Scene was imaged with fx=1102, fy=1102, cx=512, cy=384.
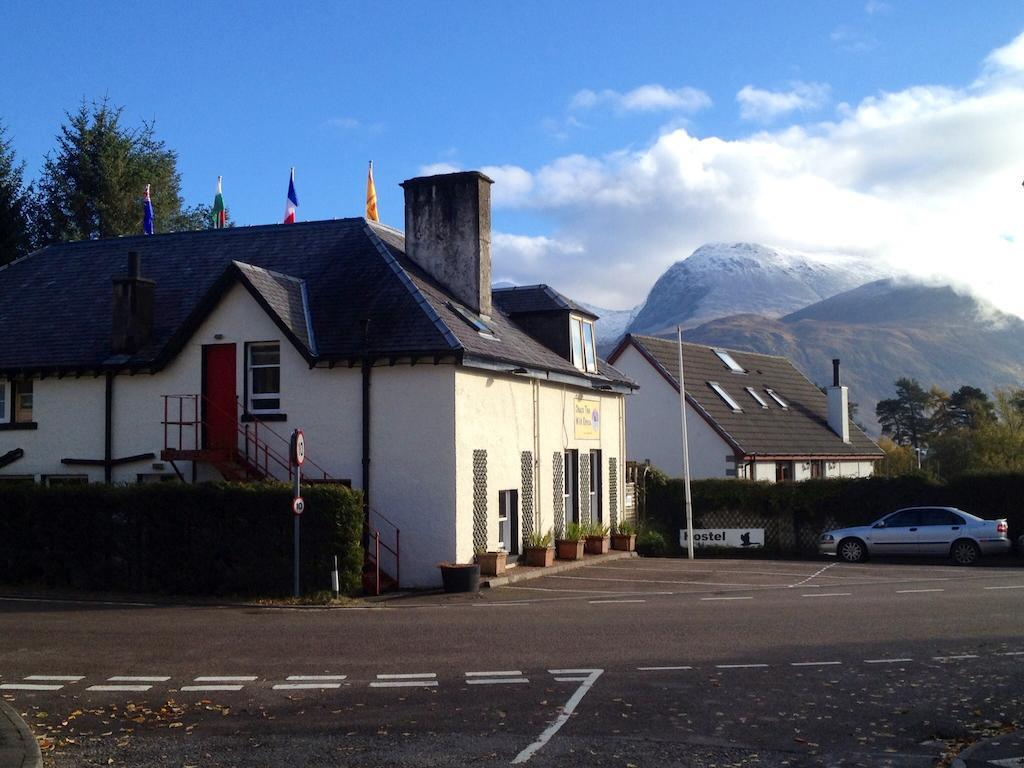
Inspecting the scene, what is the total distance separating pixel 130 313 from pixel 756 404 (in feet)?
89.7

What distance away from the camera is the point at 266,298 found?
2339 cm

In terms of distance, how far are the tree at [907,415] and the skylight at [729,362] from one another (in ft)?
193

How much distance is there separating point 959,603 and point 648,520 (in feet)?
55.0

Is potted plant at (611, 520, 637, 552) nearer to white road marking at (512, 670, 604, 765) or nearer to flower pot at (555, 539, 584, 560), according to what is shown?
flower pot at (555, 539, 584, 560)

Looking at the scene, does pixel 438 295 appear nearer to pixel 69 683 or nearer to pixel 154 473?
pixel 154 473

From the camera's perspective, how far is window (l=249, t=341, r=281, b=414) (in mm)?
24016

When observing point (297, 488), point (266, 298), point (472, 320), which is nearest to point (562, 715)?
point (297, 488)

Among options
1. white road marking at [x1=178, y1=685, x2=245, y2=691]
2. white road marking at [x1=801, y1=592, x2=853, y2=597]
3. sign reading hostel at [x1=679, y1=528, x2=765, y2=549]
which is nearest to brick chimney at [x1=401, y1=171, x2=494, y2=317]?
white road marking at [x1=801, y1=592, x2=853, y2=597]

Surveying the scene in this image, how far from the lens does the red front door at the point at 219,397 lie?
24.3 metres

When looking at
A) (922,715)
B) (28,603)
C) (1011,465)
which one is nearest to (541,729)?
(922,715)

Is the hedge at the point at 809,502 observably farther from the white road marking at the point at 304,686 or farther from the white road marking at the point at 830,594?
the white road marking at the point at 304,686

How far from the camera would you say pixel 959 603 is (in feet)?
60.8

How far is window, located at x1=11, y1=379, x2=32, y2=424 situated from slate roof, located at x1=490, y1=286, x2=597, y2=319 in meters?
11.7

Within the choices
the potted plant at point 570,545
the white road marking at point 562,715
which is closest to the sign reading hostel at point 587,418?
the potted plant at point 570,545
